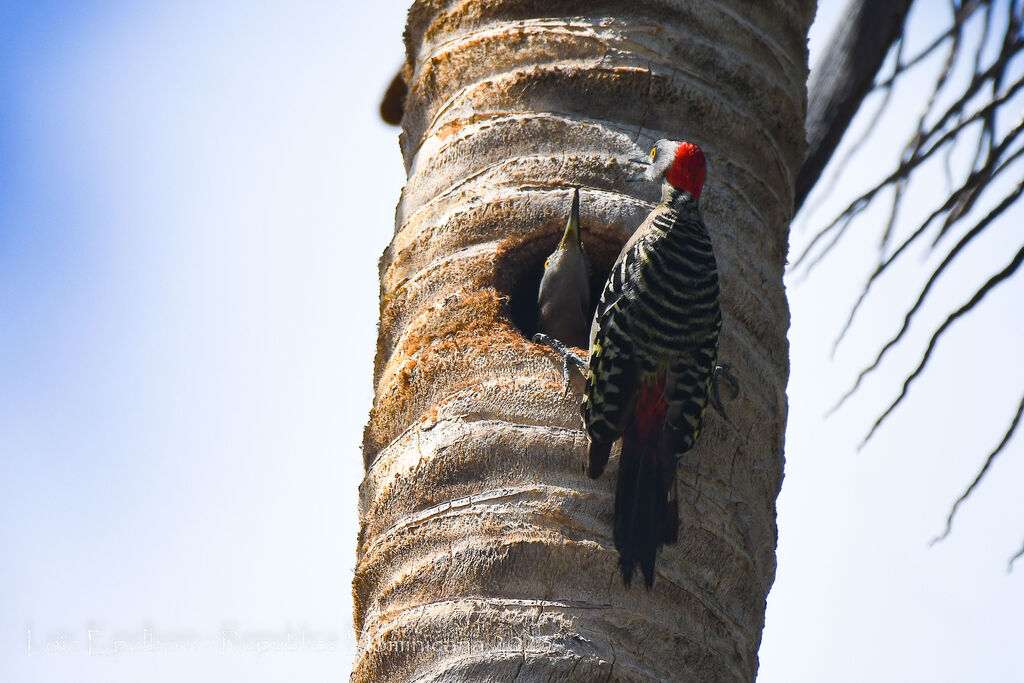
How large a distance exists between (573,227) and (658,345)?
16.1 inches

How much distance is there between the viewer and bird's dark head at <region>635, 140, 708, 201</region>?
3059 mm

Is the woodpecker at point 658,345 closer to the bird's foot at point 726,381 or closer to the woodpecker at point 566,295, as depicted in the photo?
the bird's foot at point 726,381

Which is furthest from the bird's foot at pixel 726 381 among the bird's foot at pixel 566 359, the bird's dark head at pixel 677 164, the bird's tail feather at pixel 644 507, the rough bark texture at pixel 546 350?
the bird's dark head at pixel 677 164

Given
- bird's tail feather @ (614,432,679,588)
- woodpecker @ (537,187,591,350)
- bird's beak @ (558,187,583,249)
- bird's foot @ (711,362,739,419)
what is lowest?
bird's tail feather @ (614,432,679,588)

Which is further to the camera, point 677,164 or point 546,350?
point 677,164

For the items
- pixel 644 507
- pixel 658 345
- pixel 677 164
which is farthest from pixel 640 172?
pixel 644 507

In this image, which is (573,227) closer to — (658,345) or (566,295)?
(658,345)

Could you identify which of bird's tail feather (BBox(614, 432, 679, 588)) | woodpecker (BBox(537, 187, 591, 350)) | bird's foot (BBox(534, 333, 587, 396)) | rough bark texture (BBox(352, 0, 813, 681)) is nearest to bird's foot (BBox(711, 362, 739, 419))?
rough bark texture (BBox(352, 0, 813, 681))

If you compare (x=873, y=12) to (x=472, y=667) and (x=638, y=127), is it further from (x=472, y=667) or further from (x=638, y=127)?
(x=472, y=667)

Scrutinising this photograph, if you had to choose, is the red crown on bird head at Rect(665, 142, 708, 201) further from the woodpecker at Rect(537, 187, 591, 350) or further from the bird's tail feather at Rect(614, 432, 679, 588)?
the bird's tail feather at Rect(614, 432, 679, 588)

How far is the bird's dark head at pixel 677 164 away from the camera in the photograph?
120 inches

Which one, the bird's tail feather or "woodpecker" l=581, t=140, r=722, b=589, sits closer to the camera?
the bird's tail feather

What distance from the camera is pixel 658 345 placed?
10.7ft

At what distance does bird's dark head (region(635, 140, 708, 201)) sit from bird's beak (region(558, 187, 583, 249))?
7.1 inches
